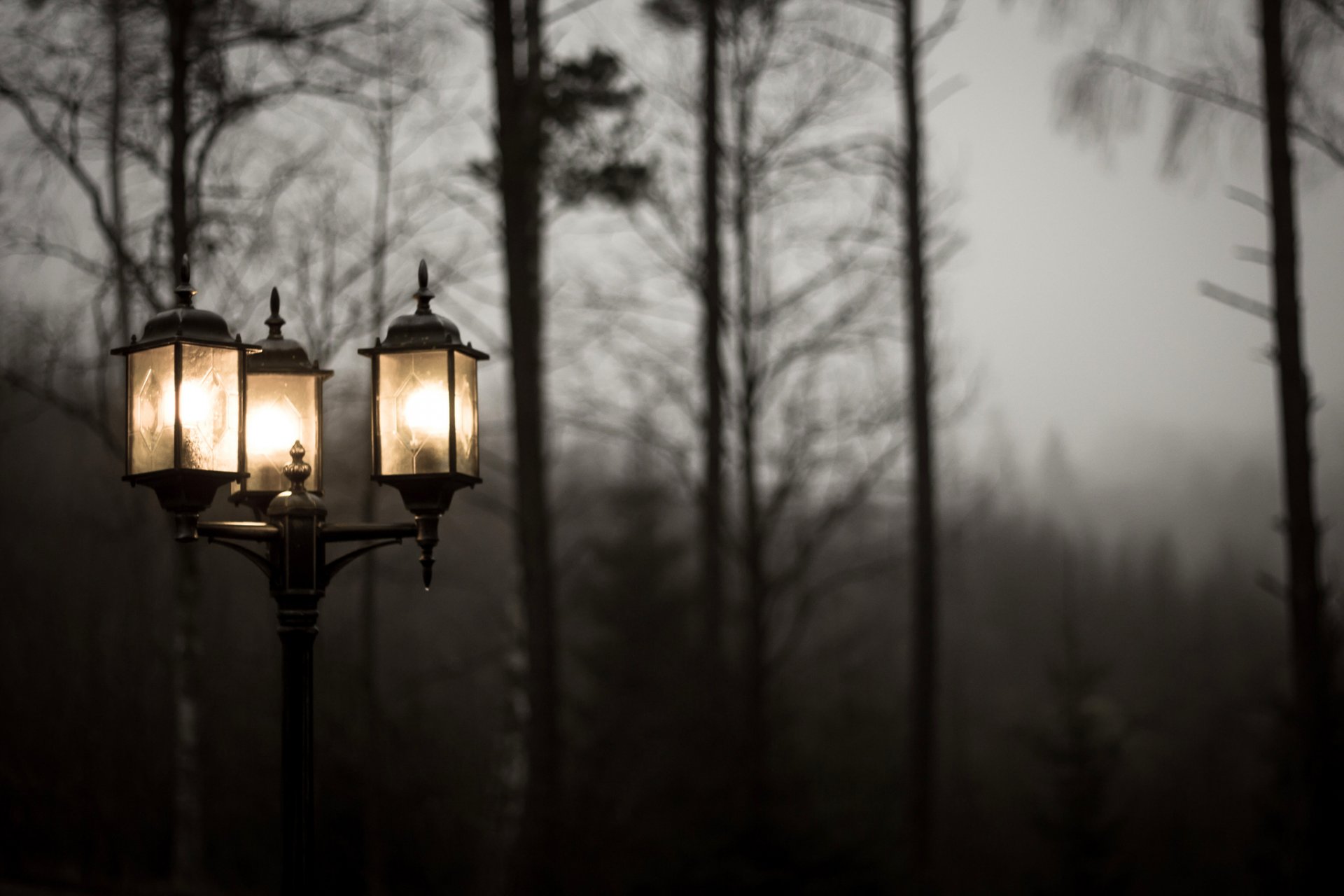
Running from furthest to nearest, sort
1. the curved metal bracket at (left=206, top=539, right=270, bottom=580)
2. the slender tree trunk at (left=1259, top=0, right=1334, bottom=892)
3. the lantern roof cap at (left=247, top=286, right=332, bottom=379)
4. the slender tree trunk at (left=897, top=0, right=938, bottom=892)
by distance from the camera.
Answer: the slender tree trunk at (left=897, top=0, right=938, bottom=892) < the slender tree trunk at (left=1259, top=0, right=1334, bottom=892) < the lantern roof cap at (left=247, top=286, right=332, bottom=379) < the curved metal bracket at (left=206, top=539, right=270, bottom=580)

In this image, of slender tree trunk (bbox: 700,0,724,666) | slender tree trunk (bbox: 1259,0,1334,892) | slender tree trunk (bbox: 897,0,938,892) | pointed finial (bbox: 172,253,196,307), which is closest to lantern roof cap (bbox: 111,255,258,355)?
pointed finial (bbox: 172,253,196,307)

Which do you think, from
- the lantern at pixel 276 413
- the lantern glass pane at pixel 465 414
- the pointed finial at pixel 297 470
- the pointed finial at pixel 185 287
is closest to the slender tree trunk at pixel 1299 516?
the lantern glass pane at pixel 465 414

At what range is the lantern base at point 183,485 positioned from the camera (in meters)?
4.05

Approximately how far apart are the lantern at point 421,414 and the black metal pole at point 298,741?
0.55m

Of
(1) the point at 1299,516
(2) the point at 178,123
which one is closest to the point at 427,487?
(2) the point at 178,123

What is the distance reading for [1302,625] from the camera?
906cm

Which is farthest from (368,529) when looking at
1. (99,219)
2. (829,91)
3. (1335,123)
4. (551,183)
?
(829,91)

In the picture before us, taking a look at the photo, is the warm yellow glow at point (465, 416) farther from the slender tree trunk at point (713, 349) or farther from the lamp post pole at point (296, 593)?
the slender tree trunk at point (713, 349)

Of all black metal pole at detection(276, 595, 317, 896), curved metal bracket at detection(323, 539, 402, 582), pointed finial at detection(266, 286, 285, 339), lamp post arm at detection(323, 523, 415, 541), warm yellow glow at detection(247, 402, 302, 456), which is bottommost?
black metal pole at detection(276, 595, 317, 896)

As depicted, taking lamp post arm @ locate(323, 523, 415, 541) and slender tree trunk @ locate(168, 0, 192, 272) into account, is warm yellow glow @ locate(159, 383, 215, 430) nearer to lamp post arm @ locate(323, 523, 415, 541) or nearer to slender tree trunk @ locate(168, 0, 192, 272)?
lamp post arm @ locate(323, 523, 415, 541)

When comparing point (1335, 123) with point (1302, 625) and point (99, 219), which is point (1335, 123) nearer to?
point (1302, 625)

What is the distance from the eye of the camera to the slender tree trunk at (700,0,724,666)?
43.6 feet

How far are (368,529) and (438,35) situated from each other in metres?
7.63

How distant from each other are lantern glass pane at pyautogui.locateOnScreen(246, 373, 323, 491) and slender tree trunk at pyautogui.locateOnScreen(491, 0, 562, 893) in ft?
16.1
